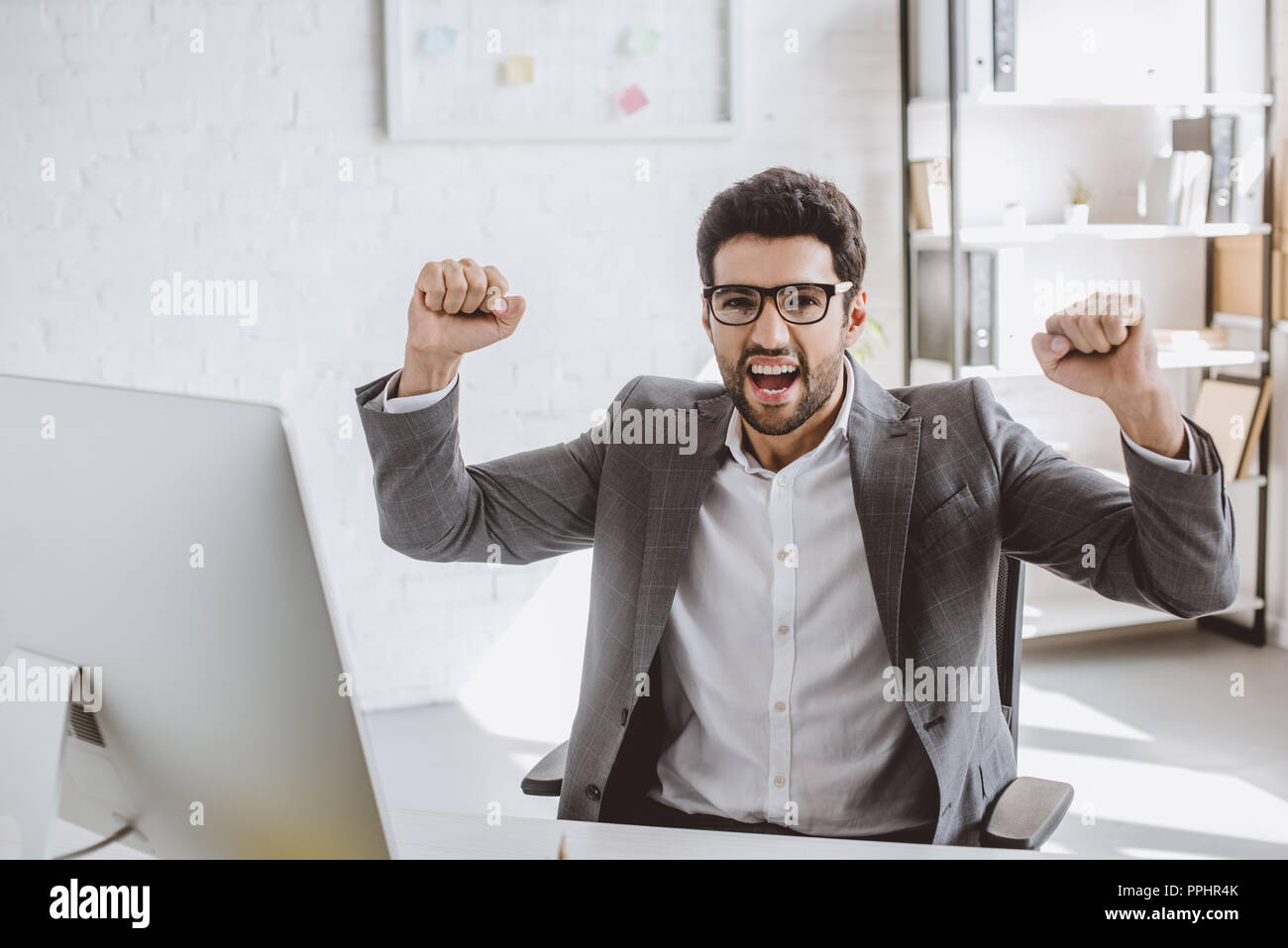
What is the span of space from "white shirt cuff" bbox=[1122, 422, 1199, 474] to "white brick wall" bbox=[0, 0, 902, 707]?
84.9 inches

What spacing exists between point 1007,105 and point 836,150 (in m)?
0.53

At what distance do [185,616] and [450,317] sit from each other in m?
0.64

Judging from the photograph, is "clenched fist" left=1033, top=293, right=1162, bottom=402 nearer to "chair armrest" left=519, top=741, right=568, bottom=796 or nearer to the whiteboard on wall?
"chair armrest" left=519, top=741, right=568, bottom=796

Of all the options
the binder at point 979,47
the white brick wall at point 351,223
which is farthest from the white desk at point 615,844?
the binder at point 979,47

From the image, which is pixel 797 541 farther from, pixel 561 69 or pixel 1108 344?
pixel 561 69

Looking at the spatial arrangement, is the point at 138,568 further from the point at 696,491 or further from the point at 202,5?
the point at 202,5

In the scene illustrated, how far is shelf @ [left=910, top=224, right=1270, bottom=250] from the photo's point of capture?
3.32m

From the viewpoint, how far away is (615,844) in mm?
1094

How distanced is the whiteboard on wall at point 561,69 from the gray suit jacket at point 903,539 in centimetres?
177

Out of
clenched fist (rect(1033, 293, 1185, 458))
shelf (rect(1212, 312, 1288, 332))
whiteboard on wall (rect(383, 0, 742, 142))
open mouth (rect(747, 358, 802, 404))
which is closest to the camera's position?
clenched fist (rect(1033, 293, 1185, 458))

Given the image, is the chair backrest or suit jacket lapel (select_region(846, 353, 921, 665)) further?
the chair backrest

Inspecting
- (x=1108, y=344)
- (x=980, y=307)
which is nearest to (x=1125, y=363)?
(x=1108, y=344)

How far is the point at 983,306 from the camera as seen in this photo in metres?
3.31

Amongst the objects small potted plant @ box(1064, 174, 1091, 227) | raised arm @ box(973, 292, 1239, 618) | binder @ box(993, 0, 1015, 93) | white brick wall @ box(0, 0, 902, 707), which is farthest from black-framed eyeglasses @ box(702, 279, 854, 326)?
small potted plant @ box(1064, 174, 1091, 227)
